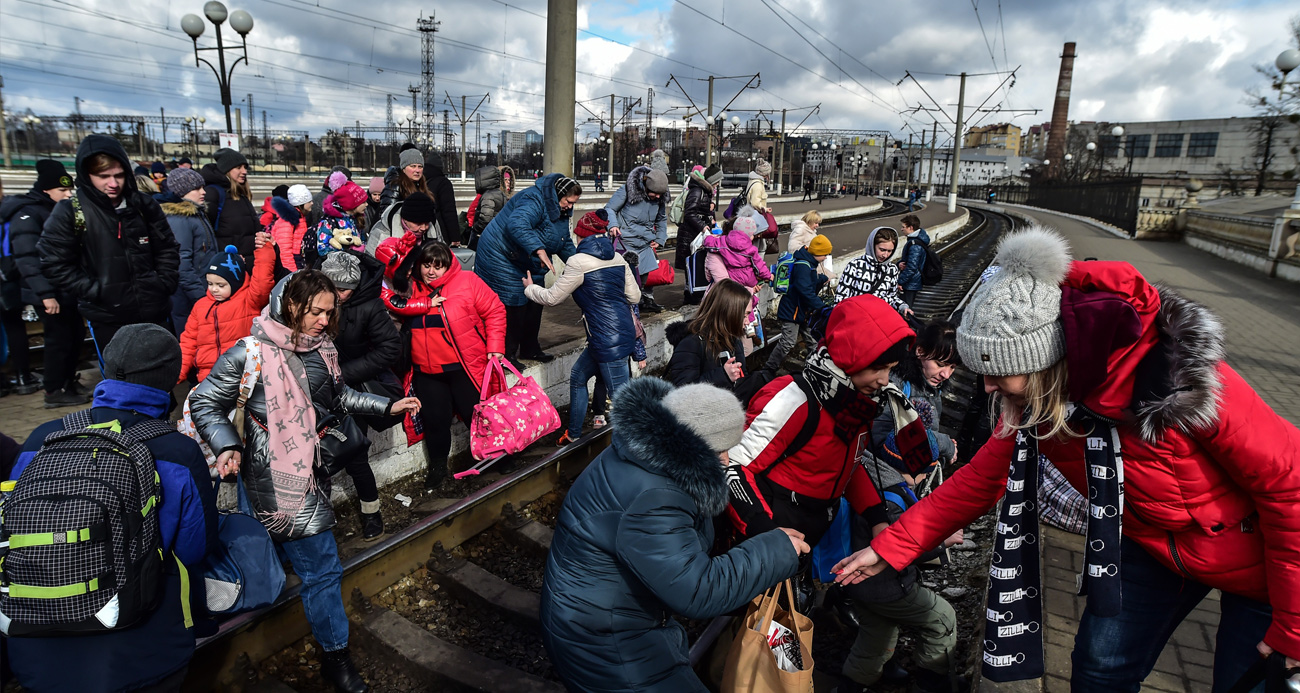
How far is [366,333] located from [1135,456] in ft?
13.5

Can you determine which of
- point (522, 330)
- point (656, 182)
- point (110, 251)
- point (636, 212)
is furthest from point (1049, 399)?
point (636, 212)

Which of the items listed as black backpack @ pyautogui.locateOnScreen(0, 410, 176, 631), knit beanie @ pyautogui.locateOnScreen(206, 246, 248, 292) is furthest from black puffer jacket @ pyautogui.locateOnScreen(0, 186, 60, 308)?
black backpack @ pyautogui.locateOnScreen(0, 410, 176, 631)

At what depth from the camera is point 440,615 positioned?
4043mm

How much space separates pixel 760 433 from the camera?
2.89m

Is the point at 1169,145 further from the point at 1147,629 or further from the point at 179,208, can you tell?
the point at 1147,629

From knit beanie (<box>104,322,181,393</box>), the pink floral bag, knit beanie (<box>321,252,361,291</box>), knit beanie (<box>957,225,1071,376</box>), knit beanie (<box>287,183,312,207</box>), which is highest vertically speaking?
knit beanie (<box>287,183,312,207</box>)

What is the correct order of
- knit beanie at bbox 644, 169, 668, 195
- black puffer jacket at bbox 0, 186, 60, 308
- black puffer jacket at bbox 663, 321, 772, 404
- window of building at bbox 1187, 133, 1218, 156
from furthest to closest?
window of building at bbox 1187, 133, 1218, 156 → knit beanie at bbox 644, 169, 668, 195 → black puffer jacket at bbox 0, 186, 60, 308 → black puffer jacket at bbox 663, 321, 772, 404

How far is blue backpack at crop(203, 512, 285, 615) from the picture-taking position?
272 cm

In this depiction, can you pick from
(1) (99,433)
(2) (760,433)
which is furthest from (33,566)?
(2) (760,433)

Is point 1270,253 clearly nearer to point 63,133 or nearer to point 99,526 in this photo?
point 99,526

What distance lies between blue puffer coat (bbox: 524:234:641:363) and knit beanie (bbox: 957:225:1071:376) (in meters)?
3.99

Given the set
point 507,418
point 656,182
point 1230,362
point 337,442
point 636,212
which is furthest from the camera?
point 1230,362

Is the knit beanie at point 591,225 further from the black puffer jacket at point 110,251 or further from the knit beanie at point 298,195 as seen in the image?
the knit beanie at point 298,195

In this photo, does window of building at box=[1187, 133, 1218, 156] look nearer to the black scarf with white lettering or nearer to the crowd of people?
the crowd of people
